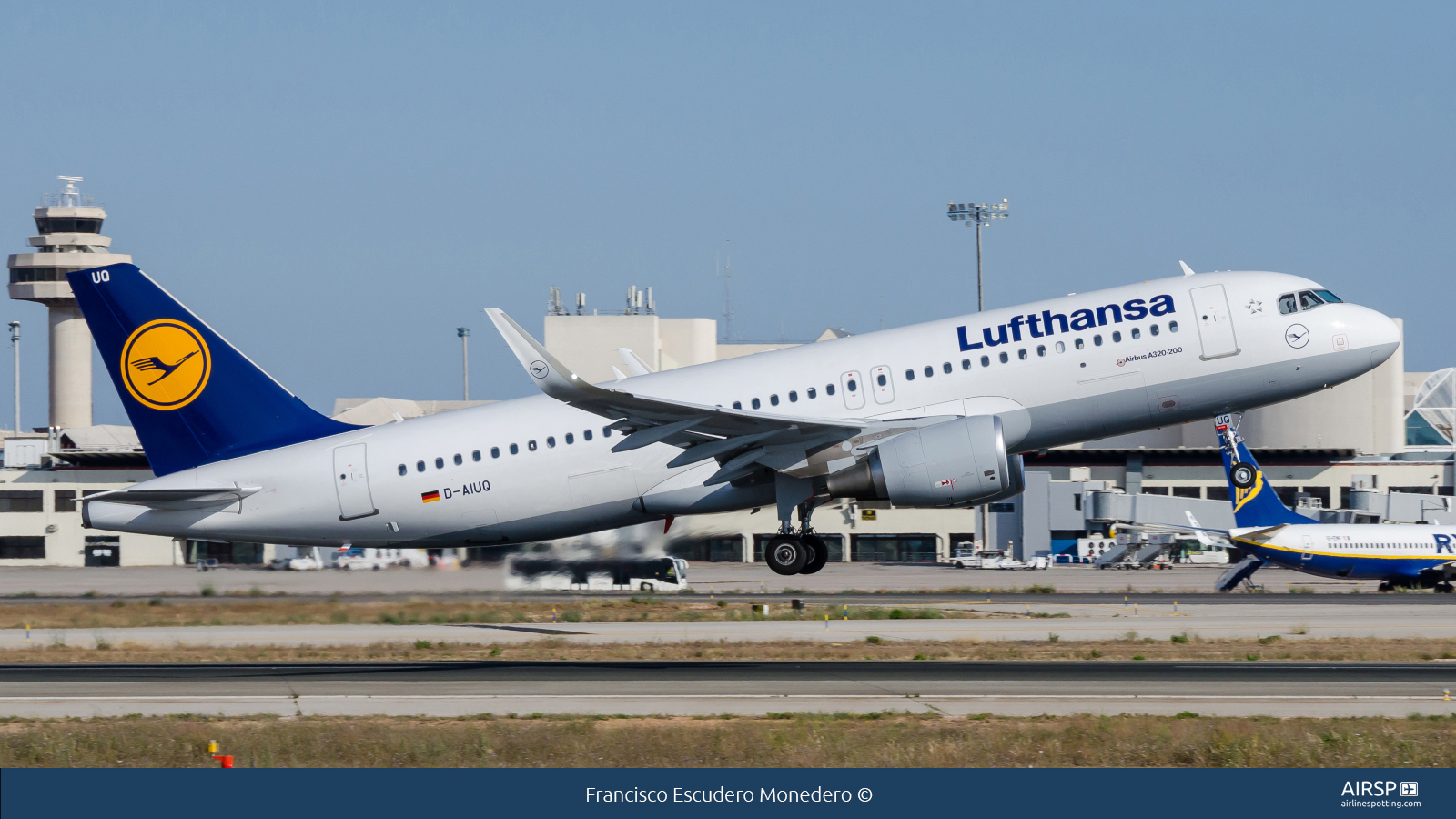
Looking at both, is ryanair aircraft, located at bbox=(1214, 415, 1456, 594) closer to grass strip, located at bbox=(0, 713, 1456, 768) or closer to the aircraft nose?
the aircraft nose

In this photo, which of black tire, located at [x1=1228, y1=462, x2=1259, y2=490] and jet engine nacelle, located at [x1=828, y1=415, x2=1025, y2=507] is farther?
black tire, located at [x1=1228, y1=462, x2=1259, y2=490]

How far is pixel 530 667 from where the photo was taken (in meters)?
28.3

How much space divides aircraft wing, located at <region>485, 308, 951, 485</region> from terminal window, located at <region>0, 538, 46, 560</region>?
195ft

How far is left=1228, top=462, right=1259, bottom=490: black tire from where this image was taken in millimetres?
29891

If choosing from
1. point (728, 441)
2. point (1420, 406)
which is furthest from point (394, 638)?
point (1420, 406)

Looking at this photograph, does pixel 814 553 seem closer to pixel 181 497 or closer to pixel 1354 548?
pixel 181 497

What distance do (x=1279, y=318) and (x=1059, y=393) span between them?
4.50 metres

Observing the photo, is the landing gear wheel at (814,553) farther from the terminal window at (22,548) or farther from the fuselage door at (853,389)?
the terminal window at (22,548)

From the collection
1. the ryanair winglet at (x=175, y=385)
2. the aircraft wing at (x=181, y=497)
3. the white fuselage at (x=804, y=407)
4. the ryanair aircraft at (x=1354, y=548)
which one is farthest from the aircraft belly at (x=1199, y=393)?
the ryanair aircraft at (x=1354, y=548)

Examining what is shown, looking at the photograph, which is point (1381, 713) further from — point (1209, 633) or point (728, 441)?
point (1209, 633)

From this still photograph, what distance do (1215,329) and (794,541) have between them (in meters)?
9.17

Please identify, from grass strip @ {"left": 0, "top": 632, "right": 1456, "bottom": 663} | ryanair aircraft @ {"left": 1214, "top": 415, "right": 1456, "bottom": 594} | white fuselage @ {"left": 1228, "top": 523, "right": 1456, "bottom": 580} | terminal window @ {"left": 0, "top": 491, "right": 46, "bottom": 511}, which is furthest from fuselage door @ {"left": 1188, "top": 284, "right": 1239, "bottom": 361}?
terminal window @ {"left": 0, "top": 491, "right": 46, "bottom": 511}

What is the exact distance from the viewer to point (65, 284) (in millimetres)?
133375

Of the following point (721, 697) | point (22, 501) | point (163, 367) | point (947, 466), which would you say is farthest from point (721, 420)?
point (22, 501)
